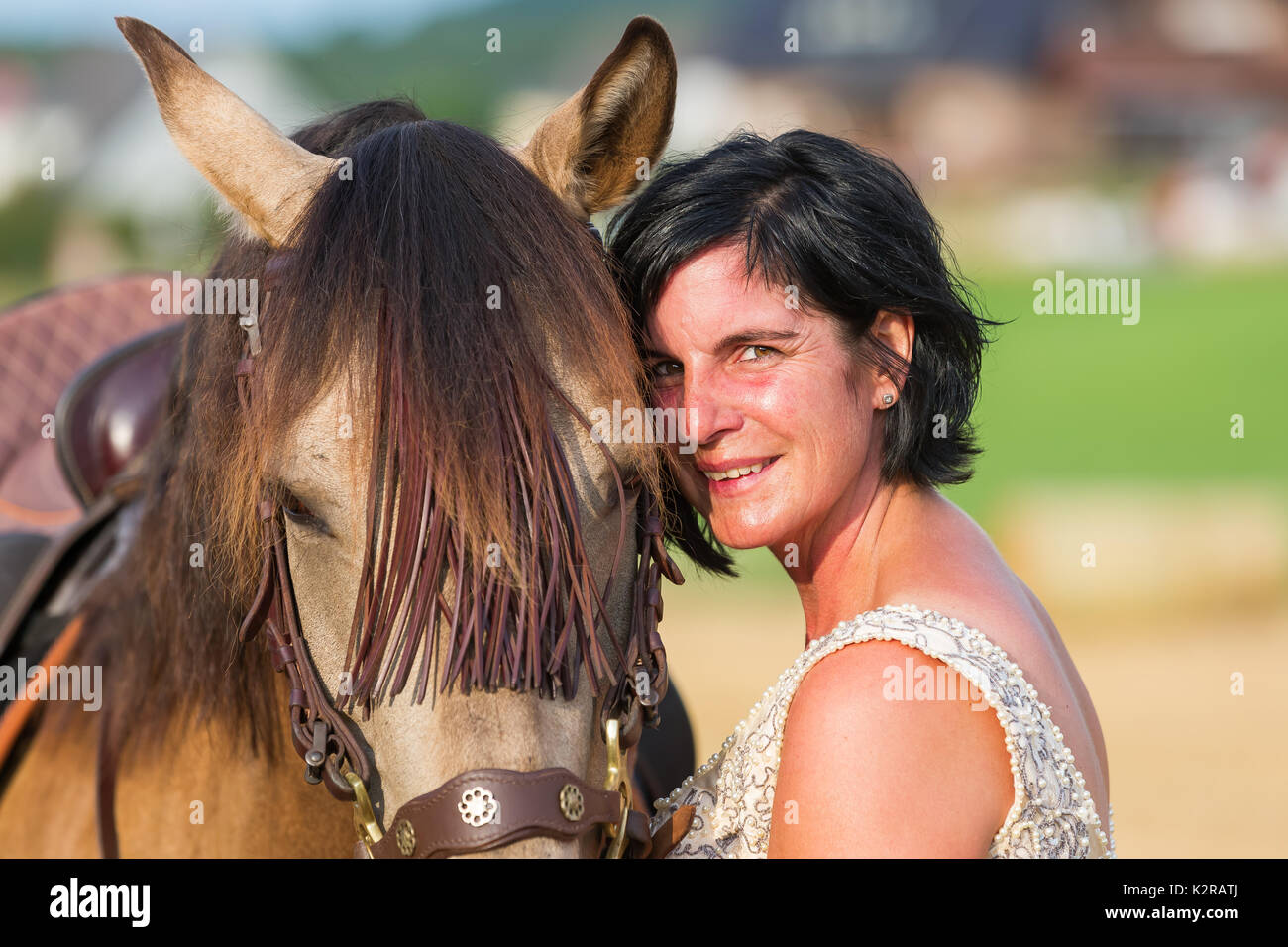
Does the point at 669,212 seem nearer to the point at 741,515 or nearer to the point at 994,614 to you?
the point at 741,515

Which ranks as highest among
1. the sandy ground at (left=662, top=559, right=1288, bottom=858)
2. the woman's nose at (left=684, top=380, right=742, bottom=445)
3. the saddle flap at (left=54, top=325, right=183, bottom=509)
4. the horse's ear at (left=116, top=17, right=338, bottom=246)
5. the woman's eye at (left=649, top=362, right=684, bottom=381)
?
the horse's ear at (left=116, top=17, right=338, bottom=246)

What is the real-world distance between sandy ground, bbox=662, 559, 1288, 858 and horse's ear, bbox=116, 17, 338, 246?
5.01 meters

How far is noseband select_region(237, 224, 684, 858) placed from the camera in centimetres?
160

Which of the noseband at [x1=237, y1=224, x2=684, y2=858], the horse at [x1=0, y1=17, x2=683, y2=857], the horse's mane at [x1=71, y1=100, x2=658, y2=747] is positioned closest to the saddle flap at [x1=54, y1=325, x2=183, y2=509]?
the horse at [x1=0, y1=17, x2=683, y2=857]

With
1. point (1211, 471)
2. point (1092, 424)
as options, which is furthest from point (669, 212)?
point (1092, 424)

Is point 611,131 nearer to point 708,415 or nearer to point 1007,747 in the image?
point 708,415

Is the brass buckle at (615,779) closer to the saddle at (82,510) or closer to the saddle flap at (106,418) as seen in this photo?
the saddle at (82,510)

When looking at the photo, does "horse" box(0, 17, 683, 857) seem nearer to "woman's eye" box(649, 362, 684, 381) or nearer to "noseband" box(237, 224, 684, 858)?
"noseband" box(237, 224, 684, 858)

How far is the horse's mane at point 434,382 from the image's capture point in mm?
1683

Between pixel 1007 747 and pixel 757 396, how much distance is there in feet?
2.31

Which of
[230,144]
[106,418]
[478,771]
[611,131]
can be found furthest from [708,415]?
[106,418]

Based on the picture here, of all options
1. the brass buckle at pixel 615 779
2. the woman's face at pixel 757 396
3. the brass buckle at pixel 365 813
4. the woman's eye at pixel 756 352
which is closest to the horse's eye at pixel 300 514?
the brass buckle at pixel 365 813

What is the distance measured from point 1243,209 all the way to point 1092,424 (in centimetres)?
2985

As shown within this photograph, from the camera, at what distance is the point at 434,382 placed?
172 cm
